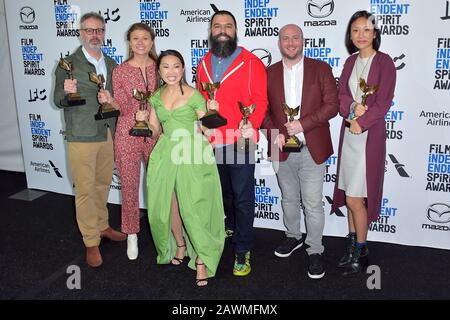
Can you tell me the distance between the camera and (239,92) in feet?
11.4

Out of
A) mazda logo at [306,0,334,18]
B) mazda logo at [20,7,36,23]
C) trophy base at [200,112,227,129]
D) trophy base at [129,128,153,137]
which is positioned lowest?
trophy base at [129,128,153,137]

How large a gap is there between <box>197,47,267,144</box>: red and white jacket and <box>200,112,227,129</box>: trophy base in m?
0.24

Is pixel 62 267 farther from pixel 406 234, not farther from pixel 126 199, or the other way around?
pixel 406 234

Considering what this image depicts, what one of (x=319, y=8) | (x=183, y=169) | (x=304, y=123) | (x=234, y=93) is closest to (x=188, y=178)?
(x=183, y=169)

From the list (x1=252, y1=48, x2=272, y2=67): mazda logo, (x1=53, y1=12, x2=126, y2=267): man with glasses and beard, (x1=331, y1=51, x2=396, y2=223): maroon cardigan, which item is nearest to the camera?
(x1=331, y1=51, x2=396, y2=223): maroon cardigan

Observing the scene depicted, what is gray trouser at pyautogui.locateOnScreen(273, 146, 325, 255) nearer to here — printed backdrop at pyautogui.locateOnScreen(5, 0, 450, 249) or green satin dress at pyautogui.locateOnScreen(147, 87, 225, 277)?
green satin dress at pyautogui.locateOnScreen(147, 87, 225, 277)

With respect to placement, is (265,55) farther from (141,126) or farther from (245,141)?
(141,126)

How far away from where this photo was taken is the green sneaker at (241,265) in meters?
3.77

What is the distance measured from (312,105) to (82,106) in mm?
1833

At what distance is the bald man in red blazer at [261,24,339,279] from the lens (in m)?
3.47

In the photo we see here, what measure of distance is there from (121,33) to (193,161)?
2171 millimetres

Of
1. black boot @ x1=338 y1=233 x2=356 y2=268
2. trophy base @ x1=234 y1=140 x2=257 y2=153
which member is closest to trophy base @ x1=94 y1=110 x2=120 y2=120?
trophy base @ x1=234 y1=140 x2=257 y2=153

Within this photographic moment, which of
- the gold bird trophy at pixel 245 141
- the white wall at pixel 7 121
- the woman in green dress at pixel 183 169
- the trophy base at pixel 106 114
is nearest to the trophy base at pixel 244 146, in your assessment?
the gold bird trophy at pixel 245 141

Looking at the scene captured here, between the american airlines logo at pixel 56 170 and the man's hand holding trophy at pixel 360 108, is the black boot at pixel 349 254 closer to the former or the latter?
the man's hand holding trophy at pixel 360 108
